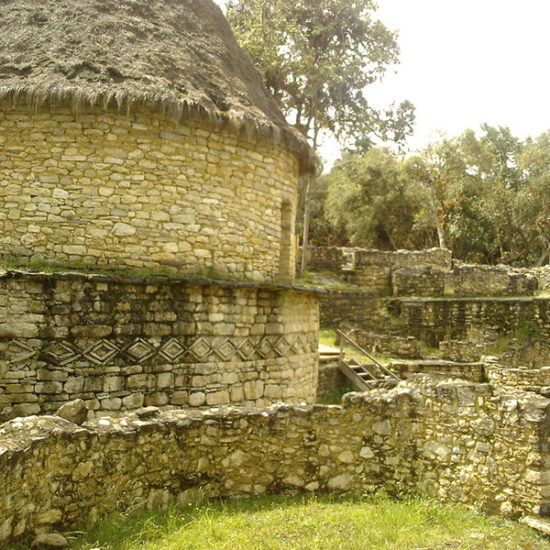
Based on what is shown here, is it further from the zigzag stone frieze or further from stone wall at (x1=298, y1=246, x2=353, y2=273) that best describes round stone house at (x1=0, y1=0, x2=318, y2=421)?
stone wall at (x1=298, y1=246, x2=353, y2=273)

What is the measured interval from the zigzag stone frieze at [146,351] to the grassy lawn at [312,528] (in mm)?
2985

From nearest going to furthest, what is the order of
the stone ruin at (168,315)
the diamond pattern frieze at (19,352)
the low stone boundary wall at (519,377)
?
the stone ruin at (168,315) < the diamond pattern frieze at (19,352) < the low stone boundary wall at (519,377)

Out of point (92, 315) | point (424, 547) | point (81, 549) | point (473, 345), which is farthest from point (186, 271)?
point (473, 345)

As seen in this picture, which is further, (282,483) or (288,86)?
(288,86)

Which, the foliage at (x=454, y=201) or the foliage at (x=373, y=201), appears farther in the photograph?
the foliage at (x=373, y=201)

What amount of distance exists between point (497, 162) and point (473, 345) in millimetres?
25274

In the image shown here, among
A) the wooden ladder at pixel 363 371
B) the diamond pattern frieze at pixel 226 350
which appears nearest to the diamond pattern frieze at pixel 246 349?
the diamond pattern frieze at pixel 226 350

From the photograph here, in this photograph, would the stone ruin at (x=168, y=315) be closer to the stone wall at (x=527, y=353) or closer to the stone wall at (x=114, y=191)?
the stone wall at (x=114, y=191)

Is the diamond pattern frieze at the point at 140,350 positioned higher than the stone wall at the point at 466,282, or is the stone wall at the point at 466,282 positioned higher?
the stone wall at the point at 466,282

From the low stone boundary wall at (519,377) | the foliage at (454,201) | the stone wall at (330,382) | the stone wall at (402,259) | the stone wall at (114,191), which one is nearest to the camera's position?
the stone wall at (114,191)

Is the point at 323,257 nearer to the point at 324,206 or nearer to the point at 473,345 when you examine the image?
the point at 473,345

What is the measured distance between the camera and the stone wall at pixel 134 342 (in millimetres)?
7281

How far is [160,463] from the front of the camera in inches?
205

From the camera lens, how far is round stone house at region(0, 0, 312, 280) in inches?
311
